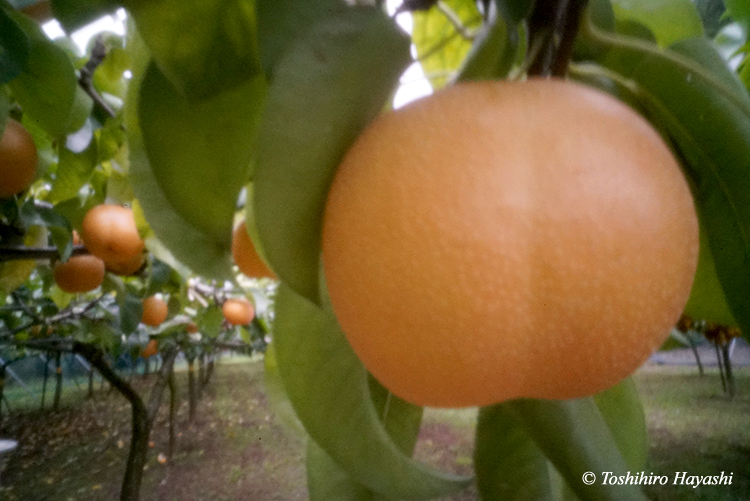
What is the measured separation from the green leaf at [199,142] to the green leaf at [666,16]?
273mm

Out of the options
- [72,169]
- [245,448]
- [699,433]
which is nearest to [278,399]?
[72,169]

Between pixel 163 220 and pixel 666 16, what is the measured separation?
394 millimetres

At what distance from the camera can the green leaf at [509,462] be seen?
43 cm

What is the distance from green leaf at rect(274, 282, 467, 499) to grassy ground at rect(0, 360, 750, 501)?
3397mm

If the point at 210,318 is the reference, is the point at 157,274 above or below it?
above

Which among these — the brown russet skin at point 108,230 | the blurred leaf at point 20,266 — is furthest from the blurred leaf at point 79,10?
the blurred leaf at point 20,266

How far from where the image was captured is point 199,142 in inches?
11.9

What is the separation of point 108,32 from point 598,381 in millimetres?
1161

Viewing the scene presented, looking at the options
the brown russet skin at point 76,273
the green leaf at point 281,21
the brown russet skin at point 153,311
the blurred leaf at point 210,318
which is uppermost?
the green leaf at point 281,21

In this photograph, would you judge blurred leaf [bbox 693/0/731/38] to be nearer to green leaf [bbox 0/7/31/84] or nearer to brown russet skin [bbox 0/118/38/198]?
green leaf [bbox 0/7/31/84]

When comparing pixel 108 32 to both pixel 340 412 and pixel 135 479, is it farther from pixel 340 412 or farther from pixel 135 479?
pixel 135 479

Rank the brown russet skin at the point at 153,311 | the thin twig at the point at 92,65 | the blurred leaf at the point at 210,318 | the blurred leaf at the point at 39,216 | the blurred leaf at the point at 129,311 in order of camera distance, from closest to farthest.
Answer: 1. the thin twig at the point at 92,65
2. the blurred leaf at the point at 39,216
3. the blurred leaf at the point at 129,311
4. the brown russet skin at the point at 153,311
5. the blurred leaf at the point at 210,318

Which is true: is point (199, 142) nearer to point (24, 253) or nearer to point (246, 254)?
point (246, 254)

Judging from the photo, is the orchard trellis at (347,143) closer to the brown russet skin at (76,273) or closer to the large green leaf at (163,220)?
the large green leaf at (163,220)
